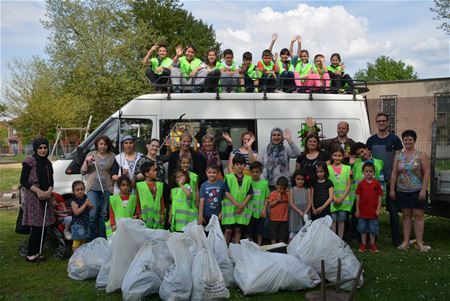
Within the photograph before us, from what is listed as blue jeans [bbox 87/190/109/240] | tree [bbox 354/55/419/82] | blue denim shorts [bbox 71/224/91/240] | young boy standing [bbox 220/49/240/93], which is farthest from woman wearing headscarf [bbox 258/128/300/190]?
tree [bbox 354/55/419/82]

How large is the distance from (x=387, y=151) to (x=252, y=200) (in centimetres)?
226

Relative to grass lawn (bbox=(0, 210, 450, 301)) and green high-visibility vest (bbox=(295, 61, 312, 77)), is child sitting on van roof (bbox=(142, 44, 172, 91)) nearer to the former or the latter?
Answer: green high-visibility vest (bbox=(295, 61, 312, 77))

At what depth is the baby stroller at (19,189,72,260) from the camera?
241 inches

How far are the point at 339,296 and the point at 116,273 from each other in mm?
2223

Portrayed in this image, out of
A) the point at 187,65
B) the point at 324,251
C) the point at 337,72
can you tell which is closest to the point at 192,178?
the point at 324,251

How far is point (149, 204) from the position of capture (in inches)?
219

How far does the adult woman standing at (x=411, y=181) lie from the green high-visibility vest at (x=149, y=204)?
333 cm

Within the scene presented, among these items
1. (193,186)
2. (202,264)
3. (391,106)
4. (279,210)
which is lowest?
(202,264)

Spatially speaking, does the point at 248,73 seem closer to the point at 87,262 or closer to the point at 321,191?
the point at 321,191

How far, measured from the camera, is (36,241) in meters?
5.99

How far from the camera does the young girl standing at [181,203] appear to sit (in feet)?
18.3

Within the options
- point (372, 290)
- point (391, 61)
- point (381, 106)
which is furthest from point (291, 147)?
point (391, 61)

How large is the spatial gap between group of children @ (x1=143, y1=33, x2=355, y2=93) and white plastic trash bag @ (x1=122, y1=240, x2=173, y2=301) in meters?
3.29

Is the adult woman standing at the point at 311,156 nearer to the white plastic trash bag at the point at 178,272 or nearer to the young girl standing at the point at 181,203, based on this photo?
the young girl standing at the point at 181,203
